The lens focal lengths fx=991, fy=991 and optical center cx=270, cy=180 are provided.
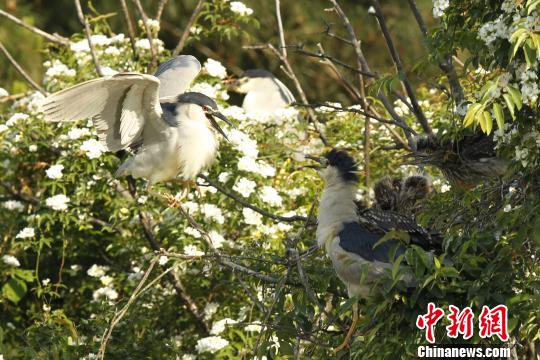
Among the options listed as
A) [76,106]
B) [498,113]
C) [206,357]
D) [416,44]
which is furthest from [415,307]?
[416,44]

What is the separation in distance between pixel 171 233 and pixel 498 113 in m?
2.60

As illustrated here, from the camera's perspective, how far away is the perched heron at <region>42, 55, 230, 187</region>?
4617 mm

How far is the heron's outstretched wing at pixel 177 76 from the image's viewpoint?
17.4 ft

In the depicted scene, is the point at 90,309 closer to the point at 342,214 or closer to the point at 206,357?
the point at 206,357

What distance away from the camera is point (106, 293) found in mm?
5234

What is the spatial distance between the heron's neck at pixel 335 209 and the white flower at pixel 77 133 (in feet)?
5.60

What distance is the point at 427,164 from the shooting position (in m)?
4.66

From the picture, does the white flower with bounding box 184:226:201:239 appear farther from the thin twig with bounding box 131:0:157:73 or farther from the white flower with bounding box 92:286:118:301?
the thin twig with bounding box 131:0:157:73

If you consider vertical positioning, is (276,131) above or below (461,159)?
above

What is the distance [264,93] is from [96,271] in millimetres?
3812

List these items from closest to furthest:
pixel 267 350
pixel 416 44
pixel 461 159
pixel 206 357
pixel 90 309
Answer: pixel 267 350 → pixel 461 159 → pixel 206 357 → pixel 90 309 → pixel 416 44

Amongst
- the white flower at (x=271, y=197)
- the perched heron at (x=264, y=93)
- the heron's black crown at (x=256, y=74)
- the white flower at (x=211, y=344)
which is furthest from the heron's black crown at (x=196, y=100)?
the heron's black crown at (x=256, y=74)

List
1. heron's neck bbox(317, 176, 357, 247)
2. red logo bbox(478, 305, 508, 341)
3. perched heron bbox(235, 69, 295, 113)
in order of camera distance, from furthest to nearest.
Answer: perched heron bbox(235, 69, 295, 113) < heron's neck bbox(317, 176, 357, 247) < red logo bbox(478, 305, 508, 341)

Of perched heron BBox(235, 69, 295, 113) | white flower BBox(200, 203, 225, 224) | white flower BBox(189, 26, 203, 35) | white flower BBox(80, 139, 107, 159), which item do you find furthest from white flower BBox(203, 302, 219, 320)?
perched heron BBox(235, 69, 295, 113)
